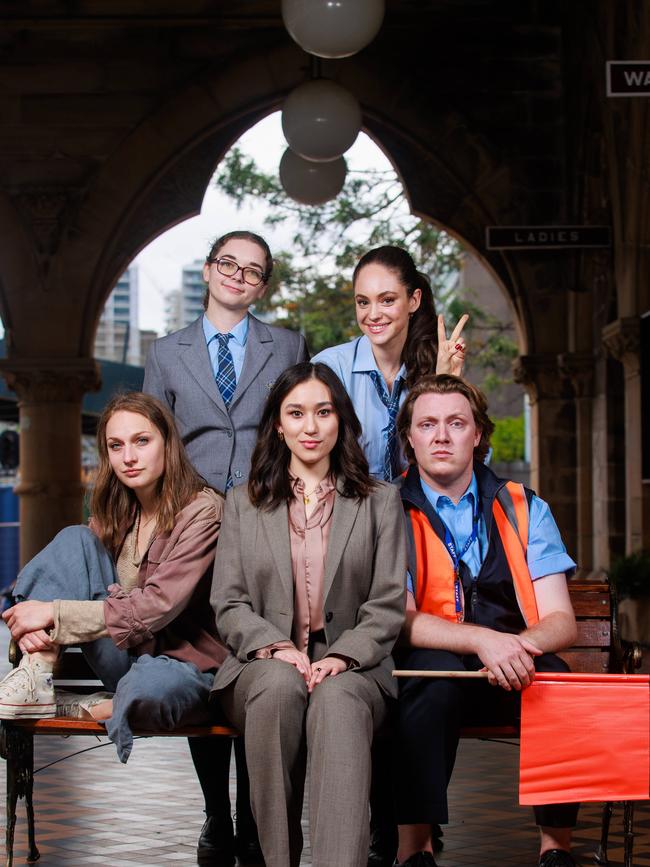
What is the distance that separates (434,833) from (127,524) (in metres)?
1.49

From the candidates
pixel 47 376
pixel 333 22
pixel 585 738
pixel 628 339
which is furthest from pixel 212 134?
pixel 585 738

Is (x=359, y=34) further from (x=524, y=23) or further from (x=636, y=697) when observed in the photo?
(x=524, y=23)

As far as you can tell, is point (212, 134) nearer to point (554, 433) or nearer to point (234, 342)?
point (554, 433)

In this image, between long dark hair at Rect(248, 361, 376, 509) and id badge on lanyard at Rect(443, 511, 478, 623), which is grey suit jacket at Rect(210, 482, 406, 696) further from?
id badge on lanyard at Rect(443, 511, 478, 623)

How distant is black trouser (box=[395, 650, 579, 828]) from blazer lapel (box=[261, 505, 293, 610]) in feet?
1.46

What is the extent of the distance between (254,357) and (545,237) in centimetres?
782

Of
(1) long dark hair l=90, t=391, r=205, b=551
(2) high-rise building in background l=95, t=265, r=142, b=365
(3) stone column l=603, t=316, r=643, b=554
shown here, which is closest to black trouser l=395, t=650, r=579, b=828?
(1) long dark hair l=90, t=391, r=205, b=551

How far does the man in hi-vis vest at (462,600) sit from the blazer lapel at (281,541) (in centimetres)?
39

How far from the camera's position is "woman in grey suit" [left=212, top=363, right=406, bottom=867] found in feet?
13.8

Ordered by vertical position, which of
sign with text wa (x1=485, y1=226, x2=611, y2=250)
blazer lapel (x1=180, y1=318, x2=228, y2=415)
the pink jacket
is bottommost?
the pink jacket

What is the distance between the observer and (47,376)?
1619cm

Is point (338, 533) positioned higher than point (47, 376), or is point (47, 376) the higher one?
point (47, 376)

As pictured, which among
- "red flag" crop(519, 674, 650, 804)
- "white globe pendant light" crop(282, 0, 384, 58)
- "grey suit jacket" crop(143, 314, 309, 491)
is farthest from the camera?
"white globe pendant light" crop(282, 0, 384, 58)

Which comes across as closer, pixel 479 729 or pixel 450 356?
pixel 479 729
